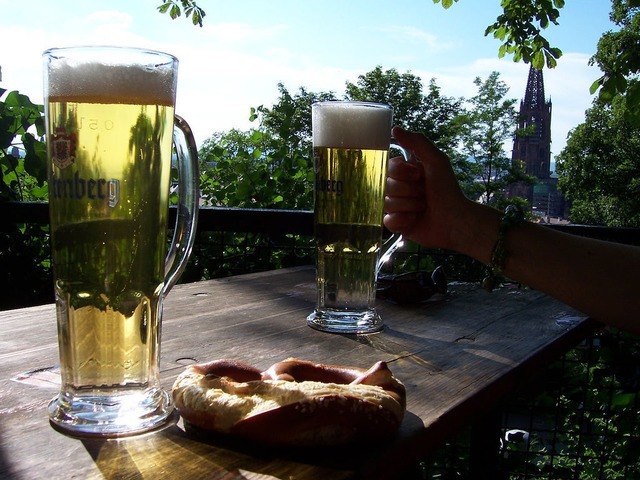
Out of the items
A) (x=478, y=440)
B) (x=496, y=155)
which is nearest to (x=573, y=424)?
(x=478, y=440)

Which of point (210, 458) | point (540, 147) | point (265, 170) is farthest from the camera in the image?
point (540, 147)

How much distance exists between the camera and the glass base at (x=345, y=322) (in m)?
1.33

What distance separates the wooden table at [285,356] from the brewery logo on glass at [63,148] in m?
0.32

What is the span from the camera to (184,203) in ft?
3.01

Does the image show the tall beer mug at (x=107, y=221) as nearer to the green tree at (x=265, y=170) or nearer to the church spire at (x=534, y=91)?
the green tree at (x=265, y=170)

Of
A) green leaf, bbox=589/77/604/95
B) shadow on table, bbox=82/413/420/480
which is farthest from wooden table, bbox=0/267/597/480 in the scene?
green leaf, bbox=589/77/604/95

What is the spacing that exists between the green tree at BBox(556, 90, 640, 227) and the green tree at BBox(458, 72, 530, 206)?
3.31 m

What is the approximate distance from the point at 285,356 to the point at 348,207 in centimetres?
36

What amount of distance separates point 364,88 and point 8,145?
110 feet

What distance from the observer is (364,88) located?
1395 inches

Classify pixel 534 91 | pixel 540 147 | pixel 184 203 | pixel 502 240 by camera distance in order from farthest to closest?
pixel 534 91 < pixel 540 147 < pixel 502 240 < pixel 184 203

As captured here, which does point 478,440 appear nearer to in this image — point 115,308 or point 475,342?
point 475,342

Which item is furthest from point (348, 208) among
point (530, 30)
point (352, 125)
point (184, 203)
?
point (530, 30)

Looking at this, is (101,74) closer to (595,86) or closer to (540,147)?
(595,86)
